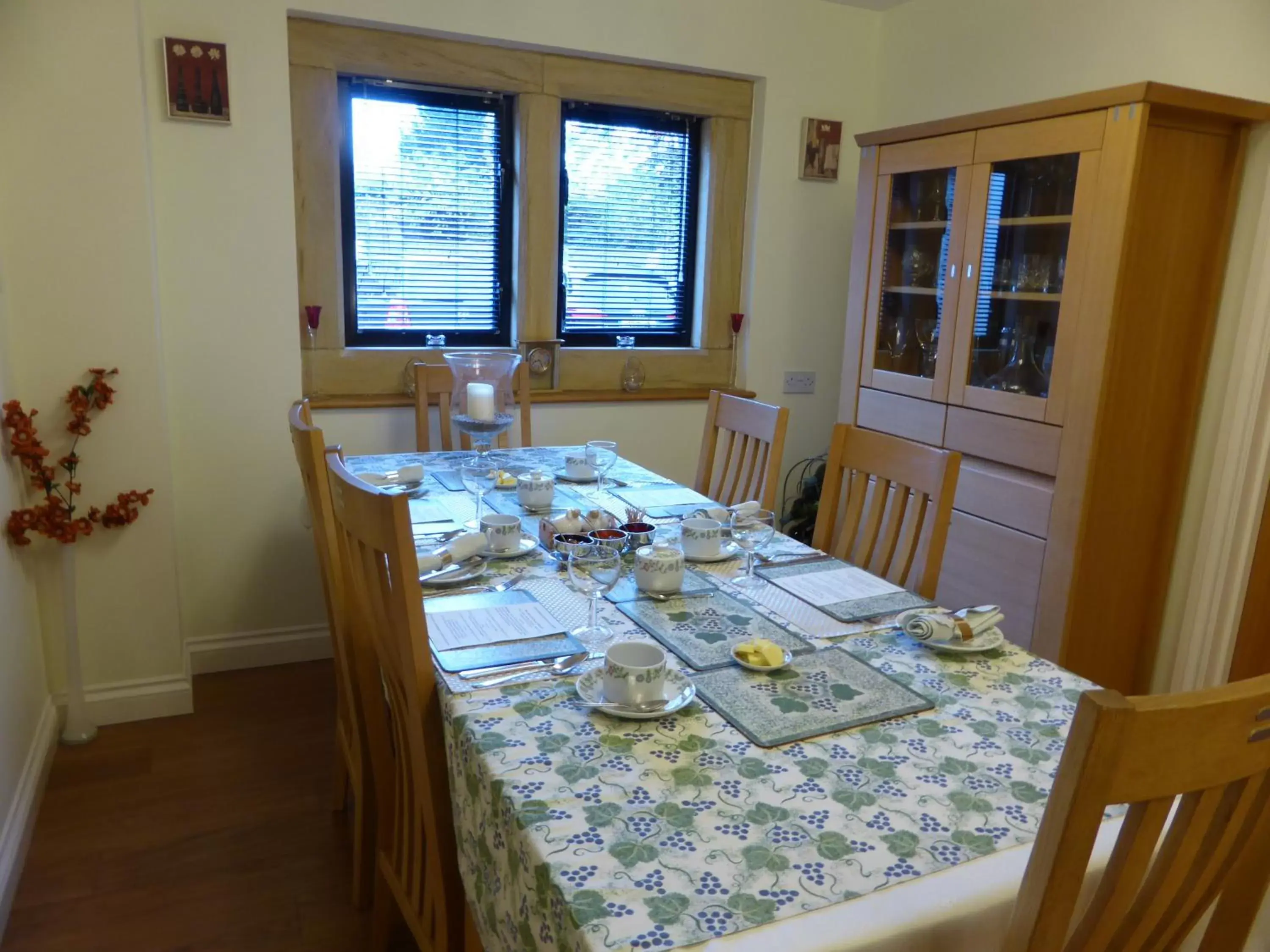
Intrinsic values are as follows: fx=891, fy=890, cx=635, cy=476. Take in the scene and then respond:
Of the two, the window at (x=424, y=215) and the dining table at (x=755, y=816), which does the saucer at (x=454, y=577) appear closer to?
the dining table at (x=755, y=816)

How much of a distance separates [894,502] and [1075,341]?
0.84 m

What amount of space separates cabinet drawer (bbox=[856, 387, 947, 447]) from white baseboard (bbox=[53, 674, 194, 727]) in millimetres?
2284

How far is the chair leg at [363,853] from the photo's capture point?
5.77 feet

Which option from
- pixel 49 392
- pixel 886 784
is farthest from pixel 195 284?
pixel 886 784

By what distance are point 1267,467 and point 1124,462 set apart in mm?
355

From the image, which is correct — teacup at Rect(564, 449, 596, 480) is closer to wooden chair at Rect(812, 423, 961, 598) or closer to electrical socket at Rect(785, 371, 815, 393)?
wooden chair at Rect(812, 423, 961, 598)

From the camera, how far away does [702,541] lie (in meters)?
1.83

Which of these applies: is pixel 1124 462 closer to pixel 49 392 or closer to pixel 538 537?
pixel 538 537

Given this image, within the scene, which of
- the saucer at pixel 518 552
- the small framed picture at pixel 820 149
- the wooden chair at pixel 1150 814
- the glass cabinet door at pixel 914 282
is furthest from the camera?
the small framed picture at pixel 820 149

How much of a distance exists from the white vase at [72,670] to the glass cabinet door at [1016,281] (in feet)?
8.48

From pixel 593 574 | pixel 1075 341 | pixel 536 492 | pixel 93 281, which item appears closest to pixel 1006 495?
pixel 1075 341

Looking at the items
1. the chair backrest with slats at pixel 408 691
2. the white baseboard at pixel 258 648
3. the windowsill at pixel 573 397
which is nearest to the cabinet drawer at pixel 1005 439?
the windowsill at pixel 573 397

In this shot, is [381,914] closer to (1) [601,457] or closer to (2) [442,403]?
(1) [601,457]

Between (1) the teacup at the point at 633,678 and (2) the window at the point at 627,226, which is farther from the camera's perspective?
(2) the window at the point at 627,226
